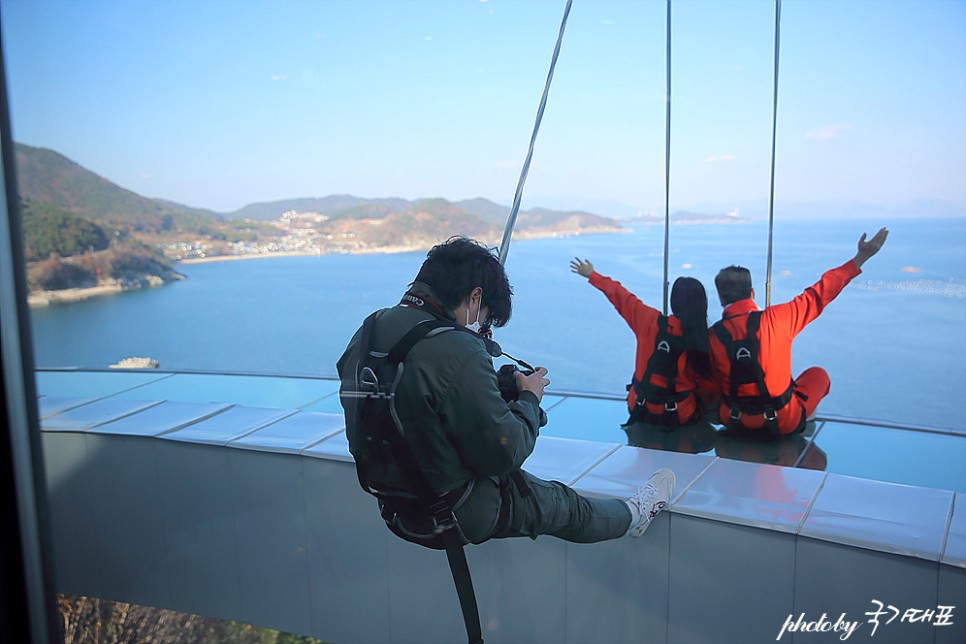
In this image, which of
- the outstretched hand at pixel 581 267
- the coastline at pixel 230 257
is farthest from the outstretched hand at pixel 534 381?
the outstretched hand at pixel 581 267

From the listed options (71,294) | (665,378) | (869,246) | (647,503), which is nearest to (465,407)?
(647,503)

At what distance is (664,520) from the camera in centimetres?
175

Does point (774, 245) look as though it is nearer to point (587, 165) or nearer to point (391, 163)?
point (587, 165)

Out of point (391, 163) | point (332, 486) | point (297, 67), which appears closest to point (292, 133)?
point (297, 67)

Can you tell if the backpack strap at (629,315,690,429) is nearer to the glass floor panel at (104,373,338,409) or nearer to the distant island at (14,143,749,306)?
the distant island at (14,143,749,306)

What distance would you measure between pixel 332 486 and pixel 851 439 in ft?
5.40

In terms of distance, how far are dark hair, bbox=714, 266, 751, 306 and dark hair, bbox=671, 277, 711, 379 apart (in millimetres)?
70

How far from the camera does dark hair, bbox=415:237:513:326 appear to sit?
56.0 inches

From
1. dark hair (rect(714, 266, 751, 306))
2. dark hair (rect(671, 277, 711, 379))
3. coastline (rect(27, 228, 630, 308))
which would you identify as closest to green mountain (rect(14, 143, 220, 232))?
coastline (rect(27, 228, 630, 308))

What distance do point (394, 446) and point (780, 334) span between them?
4.87 ft

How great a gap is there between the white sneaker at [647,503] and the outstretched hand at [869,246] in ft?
3.34

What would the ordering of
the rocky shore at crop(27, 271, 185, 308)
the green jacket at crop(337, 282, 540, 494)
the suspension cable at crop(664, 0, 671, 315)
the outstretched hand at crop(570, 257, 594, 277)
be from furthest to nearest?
the suspension cable at crop(664, 0, 671, 315) < the outstretched hand at crop(570, 257, 594, 277) < the rocky shore at crop(27, 271, 185, 308) < the green jacket at crop(337, 282, 540, 494)

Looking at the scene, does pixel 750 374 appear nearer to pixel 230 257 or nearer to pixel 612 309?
pixel 612 309

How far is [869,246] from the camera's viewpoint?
2.24 m
